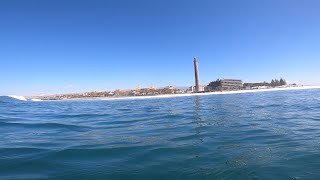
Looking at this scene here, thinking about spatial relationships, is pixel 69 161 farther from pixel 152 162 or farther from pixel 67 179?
pixel 152 162

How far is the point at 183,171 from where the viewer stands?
17.1 ft

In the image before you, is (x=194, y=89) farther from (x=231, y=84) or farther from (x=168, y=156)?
(x=168, y=156)

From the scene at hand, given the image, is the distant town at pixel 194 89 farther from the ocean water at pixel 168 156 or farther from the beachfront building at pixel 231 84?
the ocean water at pixel 168 156

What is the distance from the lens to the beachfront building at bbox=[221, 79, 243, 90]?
A: 5793 inches

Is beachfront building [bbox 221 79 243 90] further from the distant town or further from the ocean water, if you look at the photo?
the ocean water

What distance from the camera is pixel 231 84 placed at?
507 ft

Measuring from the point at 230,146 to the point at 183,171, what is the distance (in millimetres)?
2546

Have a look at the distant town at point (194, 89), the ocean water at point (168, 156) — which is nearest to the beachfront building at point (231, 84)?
the distant town at point (194, 89)

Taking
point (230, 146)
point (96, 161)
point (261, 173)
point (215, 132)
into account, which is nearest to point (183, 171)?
point (261, 173)

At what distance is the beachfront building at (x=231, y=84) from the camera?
483 feet

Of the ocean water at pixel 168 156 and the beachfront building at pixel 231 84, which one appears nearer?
the ocean water at pixel 168 156

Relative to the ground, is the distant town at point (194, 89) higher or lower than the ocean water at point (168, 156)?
higher

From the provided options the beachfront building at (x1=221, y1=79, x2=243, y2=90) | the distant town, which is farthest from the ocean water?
the beachfront building at (x1=221, y1=79, x2=243, y2=90)

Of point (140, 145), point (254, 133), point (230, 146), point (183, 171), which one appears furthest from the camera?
point (254, 133)
